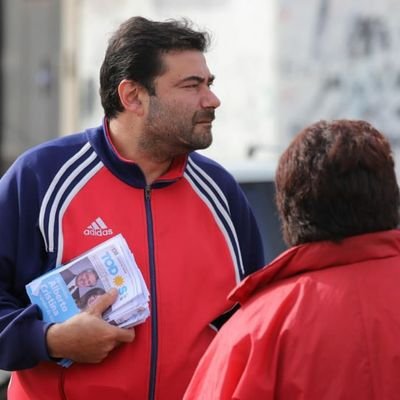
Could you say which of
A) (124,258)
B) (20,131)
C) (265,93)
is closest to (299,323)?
(124,258)

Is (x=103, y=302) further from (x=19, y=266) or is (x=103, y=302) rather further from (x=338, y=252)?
(x=338, y=252)

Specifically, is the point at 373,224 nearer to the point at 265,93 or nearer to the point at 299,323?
the point at 299,323

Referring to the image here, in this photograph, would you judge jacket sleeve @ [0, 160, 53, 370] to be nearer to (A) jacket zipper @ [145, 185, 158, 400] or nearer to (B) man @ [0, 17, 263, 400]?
(B) man @ [0, 17, 263, 400]

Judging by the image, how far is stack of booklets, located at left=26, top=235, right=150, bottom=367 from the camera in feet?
11.5

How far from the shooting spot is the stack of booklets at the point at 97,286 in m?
3.52

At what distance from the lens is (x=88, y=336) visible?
11.4ft

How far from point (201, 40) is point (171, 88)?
0.19 m

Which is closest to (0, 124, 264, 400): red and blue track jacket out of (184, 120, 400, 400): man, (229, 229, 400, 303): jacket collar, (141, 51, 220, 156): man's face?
(141, 51, 220, 156): man's face

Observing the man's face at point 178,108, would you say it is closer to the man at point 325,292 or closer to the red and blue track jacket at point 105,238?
the red and blue track jacket at point 105,238

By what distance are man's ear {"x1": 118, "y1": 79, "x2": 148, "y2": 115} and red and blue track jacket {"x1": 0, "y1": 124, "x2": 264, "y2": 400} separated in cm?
16

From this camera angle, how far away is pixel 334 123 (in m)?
3.03

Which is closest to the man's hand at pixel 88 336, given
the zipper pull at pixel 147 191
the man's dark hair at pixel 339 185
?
the zipper pull at pixel 147 191

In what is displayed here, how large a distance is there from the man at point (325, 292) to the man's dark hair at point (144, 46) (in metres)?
0.87

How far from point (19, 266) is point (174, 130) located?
0.63m
